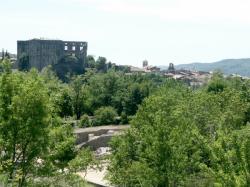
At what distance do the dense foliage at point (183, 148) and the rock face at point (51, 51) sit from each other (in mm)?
111350

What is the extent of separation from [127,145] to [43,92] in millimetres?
13372

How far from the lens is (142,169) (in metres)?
23.0

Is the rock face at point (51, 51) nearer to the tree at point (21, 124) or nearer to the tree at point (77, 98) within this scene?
the tree at point (77, 98)

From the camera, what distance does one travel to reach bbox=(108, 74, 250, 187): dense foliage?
625 inches

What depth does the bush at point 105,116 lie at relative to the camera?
5979 cm

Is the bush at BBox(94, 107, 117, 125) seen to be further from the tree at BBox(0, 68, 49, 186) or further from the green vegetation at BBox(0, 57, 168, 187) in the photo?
the tree at BBox(0, 68, 49, 186)

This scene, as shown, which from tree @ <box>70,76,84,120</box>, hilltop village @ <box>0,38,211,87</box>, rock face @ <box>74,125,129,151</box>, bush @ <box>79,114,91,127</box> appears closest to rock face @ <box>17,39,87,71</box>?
hilltop village @ <box>0,38,211,87</box>

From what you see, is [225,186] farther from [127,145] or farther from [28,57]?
[28,57]

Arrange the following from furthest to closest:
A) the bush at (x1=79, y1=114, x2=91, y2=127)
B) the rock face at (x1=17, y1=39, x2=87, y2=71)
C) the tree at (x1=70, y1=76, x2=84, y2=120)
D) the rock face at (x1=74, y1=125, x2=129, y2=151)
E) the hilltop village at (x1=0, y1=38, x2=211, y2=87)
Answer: the rock face at (x1=17, y1=39, x2=87, y2=71), the hilltop village at (x1=0, y1=38, x2=211, y2=87), the tree at (x1=70, y1=76, x2=84, y2=120), the bush at (x1=79, y1=114, x2=91, y2=127), the rock face at (x1=74, y1=125, x2=129, y2=151)

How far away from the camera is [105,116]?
197 ft

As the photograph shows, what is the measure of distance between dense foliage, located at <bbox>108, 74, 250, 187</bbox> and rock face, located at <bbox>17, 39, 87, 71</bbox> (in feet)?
365

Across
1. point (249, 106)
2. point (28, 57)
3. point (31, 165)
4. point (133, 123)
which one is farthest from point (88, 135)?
point (28, 57)

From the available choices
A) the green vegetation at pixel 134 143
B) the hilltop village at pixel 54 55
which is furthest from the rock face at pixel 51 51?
the green vegetation at pixel 134 143

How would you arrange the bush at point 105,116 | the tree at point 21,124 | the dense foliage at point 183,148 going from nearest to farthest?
the tree at point 21,124 < the dense foliage at point 183,148 < the bush at point 105,116
